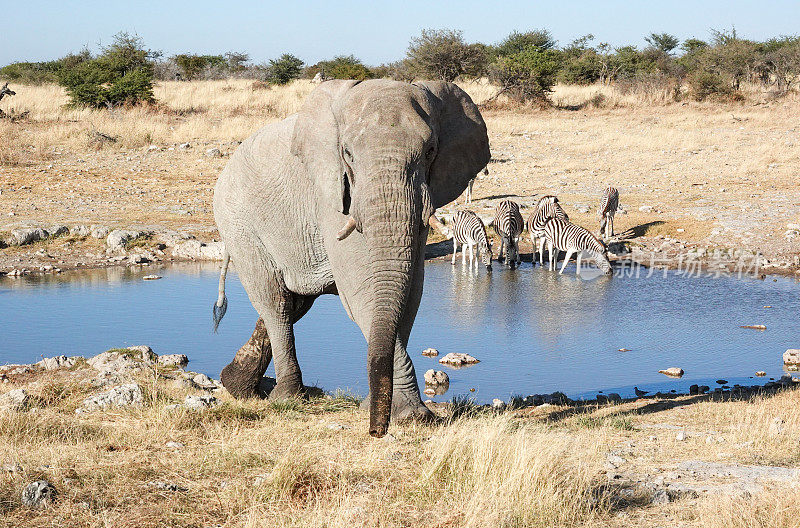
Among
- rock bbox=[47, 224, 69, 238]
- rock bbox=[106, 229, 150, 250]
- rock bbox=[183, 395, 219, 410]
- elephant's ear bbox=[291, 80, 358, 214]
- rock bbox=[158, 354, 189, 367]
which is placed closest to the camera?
elephant's ear bbox=[291, 80, 358, 214]

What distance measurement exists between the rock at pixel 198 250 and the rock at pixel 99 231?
4.03 feet

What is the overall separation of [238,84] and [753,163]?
22.4 metres

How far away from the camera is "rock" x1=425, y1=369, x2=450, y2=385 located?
26.3 feet

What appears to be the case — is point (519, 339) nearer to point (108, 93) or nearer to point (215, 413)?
point (215, 413)

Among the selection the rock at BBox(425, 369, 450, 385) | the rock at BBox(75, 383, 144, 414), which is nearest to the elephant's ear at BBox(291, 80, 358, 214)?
the rock at BBox(75, 383, 144, 414)

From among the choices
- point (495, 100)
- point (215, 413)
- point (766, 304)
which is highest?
point (495, 100)

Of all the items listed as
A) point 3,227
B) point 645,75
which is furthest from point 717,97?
point 3,227

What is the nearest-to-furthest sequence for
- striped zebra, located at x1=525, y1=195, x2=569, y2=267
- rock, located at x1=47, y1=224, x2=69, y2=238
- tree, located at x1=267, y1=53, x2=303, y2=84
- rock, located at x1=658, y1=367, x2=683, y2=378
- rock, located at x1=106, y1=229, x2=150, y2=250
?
1. rock, located at x1=658, y1=367, x2=683, y2=378
2. rock, located at x1=106, y1=229, x2=150, y2=250
3. rock, located at x1=47, y1=224, x2=69, y2=238
4. striped zebra, located at x1=525, y1=195, x2=569, y2=267
5. tree, located at x1=267, y1=53, x2=303, y2=84

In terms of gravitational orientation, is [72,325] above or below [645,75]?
below

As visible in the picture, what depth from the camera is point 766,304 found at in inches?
451

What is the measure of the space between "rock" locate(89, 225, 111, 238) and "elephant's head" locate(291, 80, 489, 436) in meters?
10.5

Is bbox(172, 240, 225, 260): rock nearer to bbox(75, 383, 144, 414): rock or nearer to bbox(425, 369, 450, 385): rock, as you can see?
bbox(425, 369, 450, 385): rock

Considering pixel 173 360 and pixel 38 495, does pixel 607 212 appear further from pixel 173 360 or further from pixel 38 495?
pixel 38 495

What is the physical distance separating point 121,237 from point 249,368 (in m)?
8.49
